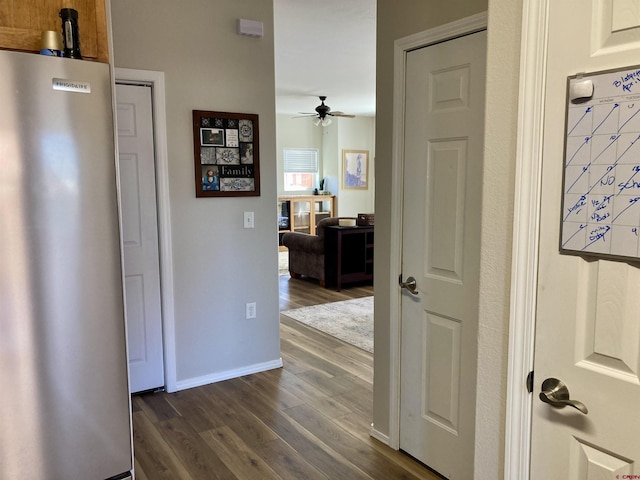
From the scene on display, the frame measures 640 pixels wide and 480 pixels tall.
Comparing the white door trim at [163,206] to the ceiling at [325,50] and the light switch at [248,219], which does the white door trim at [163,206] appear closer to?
the light switch at [248,219]

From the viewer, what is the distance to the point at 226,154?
3.30 metres

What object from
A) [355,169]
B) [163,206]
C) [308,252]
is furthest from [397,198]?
[355,169]

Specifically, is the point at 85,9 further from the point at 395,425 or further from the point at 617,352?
the point at 395,425

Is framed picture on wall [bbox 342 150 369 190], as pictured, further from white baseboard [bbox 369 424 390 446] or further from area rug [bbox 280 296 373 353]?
white baseboard [bbox 369 424 390 446]

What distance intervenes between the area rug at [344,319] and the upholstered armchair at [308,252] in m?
0.89

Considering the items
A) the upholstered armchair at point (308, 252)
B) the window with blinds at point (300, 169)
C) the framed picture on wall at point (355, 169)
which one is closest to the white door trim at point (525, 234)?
the upholstered armchair at point (308, 252)

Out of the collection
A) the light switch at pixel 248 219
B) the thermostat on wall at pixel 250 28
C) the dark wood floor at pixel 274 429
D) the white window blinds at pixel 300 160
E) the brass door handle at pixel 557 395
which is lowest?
the dark wood floor at pixel 274 429

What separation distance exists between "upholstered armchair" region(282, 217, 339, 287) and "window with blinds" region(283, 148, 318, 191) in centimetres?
317

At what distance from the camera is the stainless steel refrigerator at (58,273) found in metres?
1.50

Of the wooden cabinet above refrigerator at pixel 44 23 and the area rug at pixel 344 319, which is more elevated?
the wooden cabinet above refrigerator at pixel 44 23

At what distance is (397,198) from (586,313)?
1309 mm

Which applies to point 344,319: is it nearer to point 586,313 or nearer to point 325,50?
point 325,50

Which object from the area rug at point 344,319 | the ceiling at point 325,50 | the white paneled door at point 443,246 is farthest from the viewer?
the area rug at point 344,319

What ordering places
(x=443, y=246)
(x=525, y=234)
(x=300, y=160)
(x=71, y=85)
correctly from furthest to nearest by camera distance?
(x=300, y=160) < (x=443, y=246) < (x=71, y=85) < (x=525, y=234)
